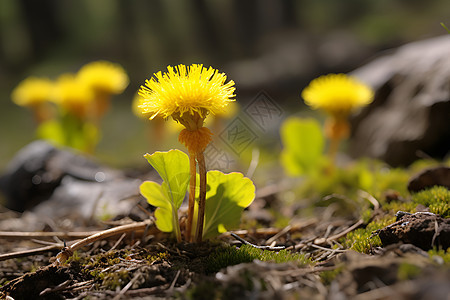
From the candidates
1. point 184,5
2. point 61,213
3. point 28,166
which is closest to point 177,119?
point 61,213

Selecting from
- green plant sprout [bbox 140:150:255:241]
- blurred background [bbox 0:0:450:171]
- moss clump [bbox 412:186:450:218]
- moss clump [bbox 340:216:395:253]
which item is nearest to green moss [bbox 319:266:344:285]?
moss clump [bbox 340:216:395:253]

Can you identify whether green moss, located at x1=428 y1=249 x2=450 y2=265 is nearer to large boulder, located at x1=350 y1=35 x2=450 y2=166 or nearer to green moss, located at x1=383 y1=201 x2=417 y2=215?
green moss, located at x1=383 y1=201 x2=417 y2=215

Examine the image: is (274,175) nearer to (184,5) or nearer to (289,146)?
(289,146)

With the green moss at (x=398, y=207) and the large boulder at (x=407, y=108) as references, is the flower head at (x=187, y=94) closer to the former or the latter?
the green moss at (x=398, y=207)

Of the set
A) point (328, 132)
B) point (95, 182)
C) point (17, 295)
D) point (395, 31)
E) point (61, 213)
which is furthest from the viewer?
point (395, 31)

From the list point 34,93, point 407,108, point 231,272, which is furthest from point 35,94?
point 407,108

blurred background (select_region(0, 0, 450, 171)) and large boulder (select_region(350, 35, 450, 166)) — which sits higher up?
blurred background (select_region(0, 0, 450, 171))

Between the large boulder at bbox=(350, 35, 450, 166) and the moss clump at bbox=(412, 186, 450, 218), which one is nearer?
the moss clump at bbox=(412, 186, 450, 218)
